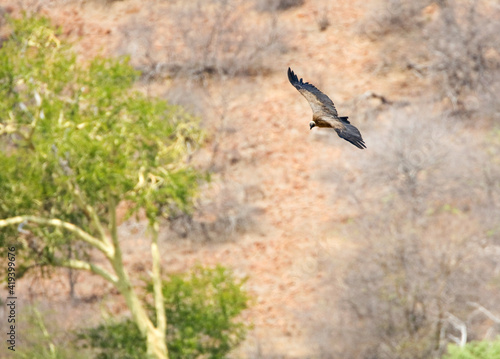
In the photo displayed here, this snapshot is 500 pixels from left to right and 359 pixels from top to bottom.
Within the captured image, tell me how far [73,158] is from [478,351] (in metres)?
6.91

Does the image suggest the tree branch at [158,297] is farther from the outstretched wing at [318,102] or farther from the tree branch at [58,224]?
the outstretched wing at [318,102]

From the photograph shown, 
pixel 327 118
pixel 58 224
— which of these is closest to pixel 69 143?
pixel 58 224

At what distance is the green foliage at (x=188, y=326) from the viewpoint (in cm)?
1688

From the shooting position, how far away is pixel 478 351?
15.4 metres

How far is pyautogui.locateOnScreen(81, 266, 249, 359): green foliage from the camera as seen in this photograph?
16875 millimetres

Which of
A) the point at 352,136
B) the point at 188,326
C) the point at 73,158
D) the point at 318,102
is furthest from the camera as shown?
the point at 188,326

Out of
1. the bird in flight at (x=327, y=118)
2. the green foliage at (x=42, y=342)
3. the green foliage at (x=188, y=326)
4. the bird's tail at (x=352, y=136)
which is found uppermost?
the bird in flight at (x=327, y=118)

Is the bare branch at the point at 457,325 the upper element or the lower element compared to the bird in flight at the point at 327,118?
lower

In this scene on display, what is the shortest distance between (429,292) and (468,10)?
12.6 meters

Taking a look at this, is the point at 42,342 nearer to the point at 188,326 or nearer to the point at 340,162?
the point at 188,326

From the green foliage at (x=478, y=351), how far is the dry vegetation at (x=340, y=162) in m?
2.03

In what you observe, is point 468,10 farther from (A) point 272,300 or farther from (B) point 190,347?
(B) point 190,347

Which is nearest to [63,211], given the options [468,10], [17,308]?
[17,308]

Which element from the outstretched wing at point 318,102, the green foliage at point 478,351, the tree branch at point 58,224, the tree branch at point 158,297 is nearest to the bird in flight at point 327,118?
the outstretched wing at point 318,102
